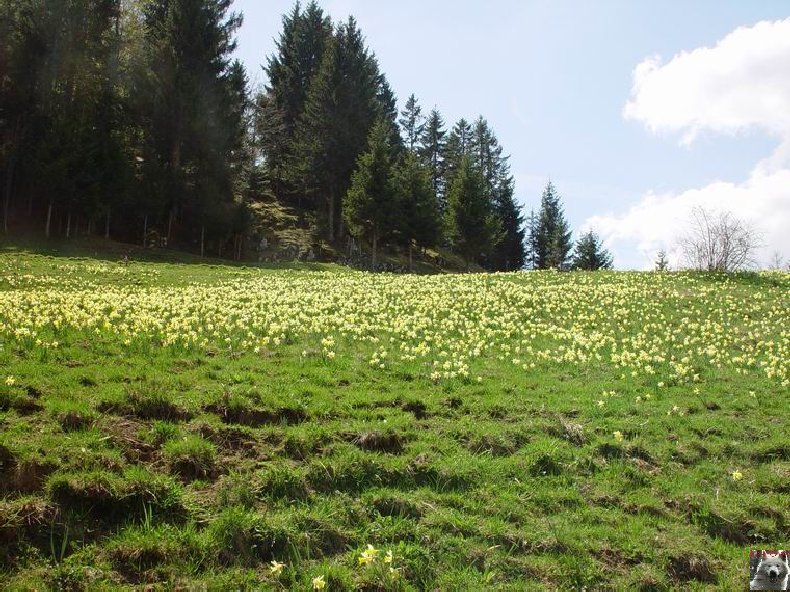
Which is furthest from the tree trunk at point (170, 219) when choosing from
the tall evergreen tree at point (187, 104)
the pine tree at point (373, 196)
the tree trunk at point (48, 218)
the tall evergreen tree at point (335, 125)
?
the tall evergreen tree at point (335, 125)

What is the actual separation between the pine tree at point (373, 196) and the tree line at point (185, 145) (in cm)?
13

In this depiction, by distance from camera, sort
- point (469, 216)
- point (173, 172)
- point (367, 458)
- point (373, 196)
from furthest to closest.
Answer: point (469, 216)
point (373, 196)
point (173, 172)
point (367, 458)

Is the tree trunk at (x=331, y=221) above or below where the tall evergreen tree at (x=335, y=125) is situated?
below

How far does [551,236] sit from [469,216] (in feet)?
89.1

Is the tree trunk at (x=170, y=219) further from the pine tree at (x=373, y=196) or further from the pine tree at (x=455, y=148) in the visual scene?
the pine tree at (x=455, y=148)

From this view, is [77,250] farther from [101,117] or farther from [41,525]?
[41,525]

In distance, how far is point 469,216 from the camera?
56.5m

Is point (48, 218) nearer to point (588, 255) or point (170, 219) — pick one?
point (170, 219)

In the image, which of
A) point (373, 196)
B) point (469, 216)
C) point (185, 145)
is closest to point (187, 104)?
point (185, 145)

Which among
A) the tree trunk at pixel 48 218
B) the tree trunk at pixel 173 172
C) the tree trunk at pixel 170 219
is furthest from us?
the tree trunk at pixel 170 219

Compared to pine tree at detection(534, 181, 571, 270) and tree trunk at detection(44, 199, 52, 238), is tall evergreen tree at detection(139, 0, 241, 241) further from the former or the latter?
pine tree at detection(534, 181, 571, 270)

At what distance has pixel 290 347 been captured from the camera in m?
12.9

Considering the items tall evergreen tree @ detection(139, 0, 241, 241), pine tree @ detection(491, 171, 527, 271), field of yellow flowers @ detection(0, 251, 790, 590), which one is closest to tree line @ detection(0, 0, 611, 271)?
tall evergreen tree @ detection(139, 0, 241, 241)

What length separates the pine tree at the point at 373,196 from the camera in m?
51.5
